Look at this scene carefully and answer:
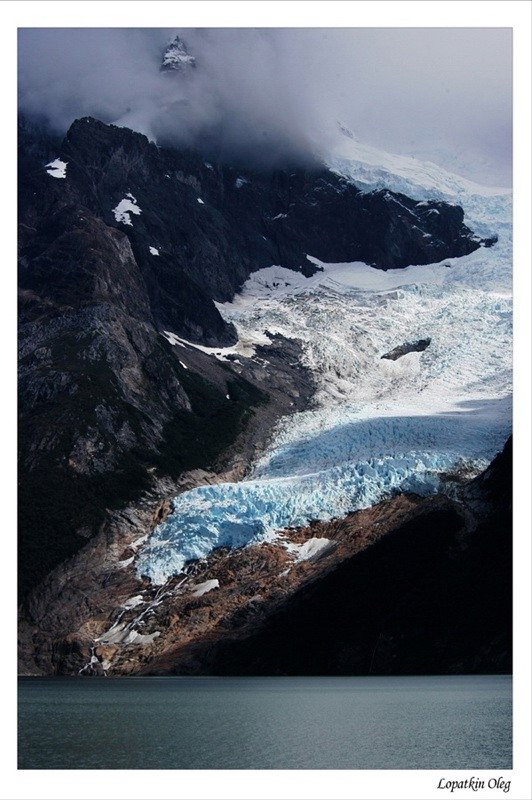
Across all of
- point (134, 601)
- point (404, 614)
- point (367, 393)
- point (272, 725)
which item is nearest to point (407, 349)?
point (367, 393)

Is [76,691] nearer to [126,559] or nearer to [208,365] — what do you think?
[126,559]

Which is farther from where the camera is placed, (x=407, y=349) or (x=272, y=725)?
(x=407, y=349)

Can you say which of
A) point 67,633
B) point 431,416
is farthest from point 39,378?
point 431,416

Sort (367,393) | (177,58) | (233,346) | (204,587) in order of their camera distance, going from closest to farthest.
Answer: (204,587), (367,393), (233,346), (177,58)

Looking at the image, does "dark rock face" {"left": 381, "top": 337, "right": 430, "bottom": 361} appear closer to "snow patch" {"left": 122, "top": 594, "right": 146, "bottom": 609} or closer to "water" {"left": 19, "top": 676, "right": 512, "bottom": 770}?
"snow patch" {"left": 122, "top": 594, "right": 146, "bottom": 609}

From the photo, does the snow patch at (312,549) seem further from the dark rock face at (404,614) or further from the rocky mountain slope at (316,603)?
the dark rock face at (404,614)

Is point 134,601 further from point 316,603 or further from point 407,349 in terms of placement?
point 407,349

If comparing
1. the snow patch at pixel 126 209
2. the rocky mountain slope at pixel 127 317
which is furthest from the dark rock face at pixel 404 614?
the snow patch at pixel 126 209
